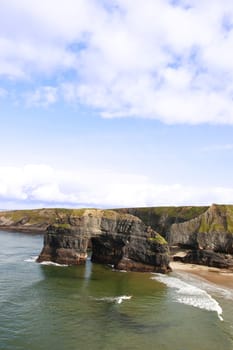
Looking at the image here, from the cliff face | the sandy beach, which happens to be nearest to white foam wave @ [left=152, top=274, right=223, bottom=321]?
the cliff face

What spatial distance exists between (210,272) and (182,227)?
18427 mm

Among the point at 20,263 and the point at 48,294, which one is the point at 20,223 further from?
the point at 48,294

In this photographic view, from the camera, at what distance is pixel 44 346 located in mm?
26984

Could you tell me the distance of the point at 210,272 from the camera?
67.8m

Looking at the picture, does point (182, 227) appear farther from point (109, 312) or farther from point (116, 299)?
point (109, 312)

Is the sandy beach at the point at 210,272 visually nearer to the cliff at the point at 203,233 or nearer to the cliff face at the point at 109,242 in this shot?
the cliff at the point at 203,233

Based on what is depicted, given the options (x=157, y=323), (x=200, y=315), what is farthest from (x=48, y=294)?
(x=200, y=315)

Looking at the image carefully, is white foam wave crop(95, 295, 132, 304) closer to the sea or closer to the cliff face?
the sea

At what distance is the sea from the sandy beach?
3702 mm

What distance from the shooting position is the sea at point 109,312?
93.6ft

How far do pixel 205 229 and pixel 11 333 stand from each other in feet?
196

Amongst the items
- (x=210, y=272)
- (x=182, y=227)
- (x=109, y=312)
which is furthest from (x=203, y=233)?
(x=109, y=312)

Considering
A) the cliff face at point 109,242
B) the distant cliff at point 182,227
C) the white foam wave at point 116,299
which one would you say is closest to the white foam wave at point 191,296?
the white foam wave at point 116,299

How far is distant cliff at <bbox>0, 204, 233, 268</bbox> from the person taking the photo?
68.3 m
